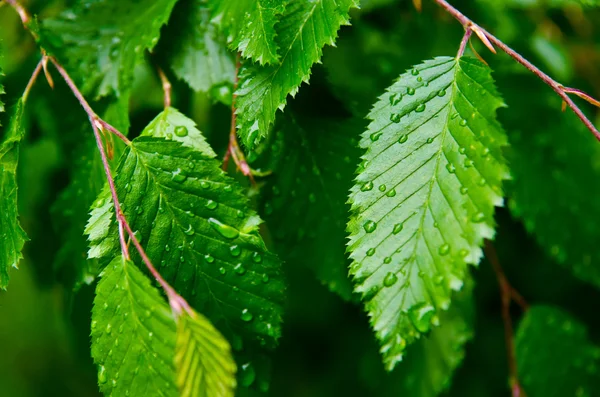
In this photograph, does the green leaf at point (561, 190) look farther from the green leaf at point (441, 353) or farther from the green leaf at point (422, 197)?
the green leaf at point (422, 197)

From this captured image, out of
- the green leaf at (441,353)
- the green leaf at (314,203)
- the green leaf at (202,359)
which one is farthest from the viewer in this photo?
the green leaf at (441,353)

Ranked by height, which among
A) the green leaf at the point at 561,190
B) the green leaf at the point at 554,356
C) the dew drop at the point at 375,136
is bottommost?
the green leaf at the point at 554,356

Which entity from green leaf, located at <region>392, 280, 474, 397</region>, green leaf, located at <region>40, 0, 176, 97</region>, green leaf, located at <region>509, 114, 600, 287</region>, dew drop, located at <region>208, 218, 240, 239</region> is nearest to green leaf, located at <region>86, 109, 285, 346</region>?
dew drop, located at <region>208, 218, 240, 239</region>

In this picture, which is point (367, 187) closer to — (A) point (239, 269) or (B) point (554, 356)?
(A) point (239, 269)

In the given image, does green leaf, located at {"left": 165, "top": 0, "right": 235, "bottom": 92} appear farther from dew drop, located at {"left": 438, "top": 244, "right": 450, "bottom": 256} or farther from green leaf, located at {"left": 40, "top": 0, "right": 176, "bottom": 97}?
dew drop, located at {"left": 438, "top": 244, "right": 450, "bottom": 256}

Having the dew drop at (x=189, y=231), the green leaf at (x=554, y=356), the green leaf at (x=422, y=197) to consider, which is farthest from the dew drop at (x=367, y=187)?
the green leaf at (x=554, y=356)

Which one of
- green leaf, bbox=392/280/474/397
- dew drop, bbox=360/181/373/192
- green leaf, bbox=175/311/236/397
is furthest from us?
green leaf, bbox=392/280/474/397

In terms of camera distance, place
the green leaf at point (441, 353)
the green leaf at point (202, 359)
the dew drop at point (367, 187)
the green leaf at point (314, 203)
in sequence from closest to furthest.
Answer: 1. the green leaf at point (202, 359)
2. the dew drop at point (367, 187)
3. the green leaf at point (314, 203)
4. the green leaf at point (441, 353)
